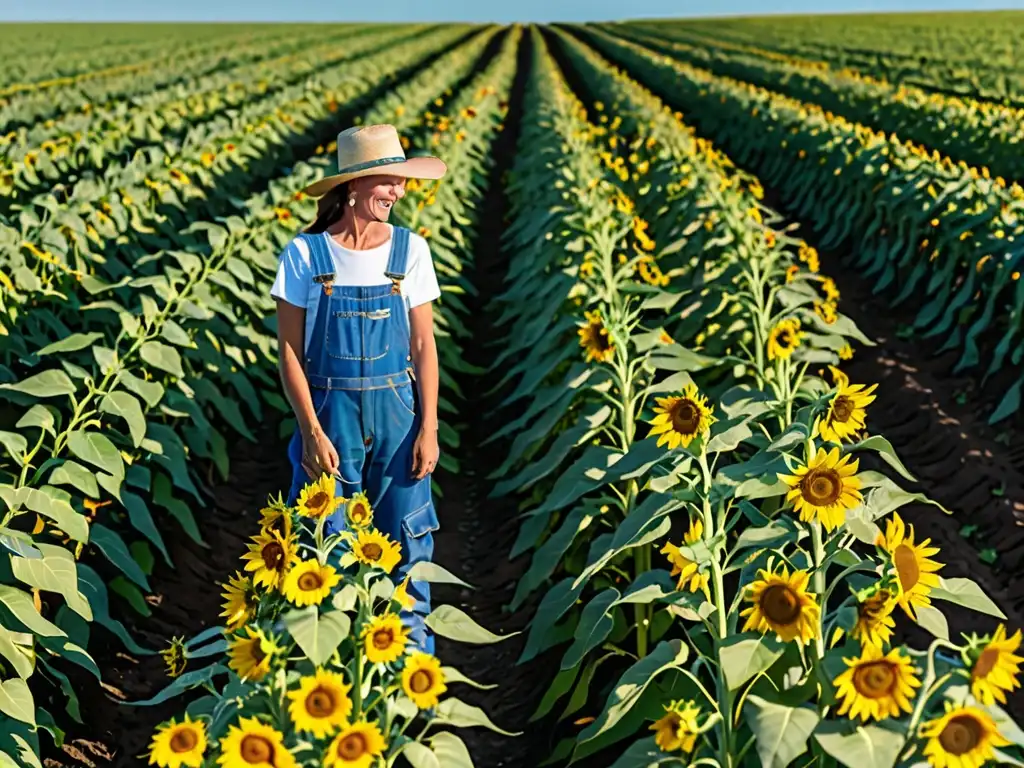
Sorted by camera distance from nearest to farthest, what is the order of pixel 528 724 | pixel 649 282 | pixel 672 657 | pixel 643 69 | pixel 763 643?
pixel 763 643, pixel 672 657, pixel 528 724, pixel 649 282, pixel 643 69

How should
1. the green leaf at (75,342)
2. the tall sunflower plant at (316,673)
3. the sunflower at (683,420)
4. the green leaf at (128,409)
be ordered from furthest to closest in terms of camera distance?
the green leaf at (75,342), the green leaf at (128,409), the sunflower at (683,420), the tall sunflower plant at (316,673)

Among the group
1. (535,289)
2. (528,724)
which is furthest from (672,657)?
(535,289)

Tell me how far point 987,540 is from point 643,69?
2694 cm

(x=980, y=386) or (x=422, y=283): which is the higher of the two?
(x=422, y=283)

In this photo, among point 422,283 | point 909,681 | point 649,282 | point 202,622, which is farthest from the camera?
point 649,282

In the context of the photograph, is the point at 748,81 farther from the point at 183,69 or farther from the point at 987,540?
the point at 987,540

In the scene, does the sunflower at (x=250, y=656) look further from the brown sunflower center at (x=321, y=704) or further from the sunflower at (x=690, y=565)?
the sunflower at (x=690, y=565)

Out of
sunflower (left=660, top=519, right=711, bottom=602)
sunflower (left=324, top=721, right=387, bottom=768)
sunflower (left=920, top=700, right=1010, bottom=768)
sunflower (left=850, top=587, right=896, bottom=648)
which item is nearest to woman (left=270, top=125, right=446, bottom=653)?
sunflower (left=660, top=519, right=711, bottom=602)

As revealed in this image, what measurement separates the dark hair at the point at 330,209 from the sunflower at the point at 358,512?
1.09m

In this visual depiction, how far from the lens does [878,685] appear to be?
206cm

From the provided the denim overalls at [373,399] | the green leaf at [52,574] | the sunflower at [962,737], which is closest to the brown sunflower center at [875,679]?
the sunflower at [962,737]

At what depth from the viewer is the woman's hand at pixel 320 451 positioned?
347 cm

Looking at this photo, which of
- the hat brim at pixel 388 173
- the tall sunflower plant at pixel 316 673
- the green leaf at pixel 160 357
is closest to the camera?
the tall sunflower plant at pixel 316 673

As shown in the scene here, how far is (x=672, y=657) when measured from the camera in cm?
263
